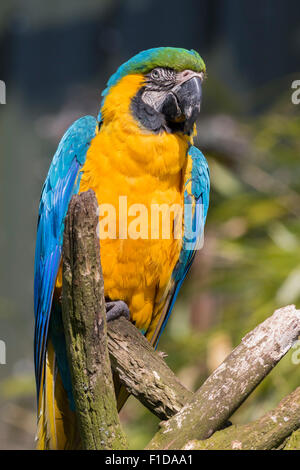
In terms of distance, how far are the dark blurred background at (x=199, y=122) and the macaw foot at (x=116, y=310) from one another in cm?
88

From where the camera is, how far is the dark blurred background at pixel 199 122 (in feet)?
6.99

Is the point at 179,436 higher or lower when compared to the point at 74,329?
lower

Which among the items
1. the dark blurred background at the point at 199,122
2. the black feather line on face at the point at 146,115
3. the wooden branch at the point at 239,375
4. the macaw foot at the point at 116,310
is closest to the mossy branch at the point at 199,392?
the wooden branch at the point at 239,375

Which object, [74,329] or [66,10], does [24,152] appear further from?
[74,329]

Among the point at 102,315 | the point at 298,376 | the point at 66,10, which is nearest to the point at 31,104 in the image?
the point at 66,10

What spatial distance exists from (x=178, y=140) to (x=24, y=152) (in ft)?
4.15

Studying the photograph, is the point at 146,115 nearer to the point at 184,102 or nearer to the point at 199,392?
the point at 184,102

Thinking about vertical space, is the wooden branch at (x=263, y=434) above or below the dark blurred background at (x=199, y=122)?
below

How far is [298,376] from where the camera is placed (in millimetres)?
1810

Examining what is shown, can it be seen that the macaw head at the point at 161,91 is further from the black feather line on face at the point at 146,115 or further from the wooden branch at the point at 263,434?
the wooden branch at the point at 263,434

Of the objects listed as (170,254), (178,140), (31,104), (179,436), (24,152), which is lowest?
(179,436)

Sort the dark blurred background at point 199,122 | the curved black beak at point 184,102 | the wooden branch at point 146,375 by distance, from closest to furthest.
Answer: the wooden branch at point 146,375 → the curved black beak at point 184,102 → the dark blurred background at point 199,122

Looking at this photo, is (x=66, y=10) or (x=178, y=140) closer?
(x=178, y=140)

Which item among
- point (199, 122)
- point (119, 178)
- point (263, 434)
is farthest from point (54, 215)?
point (199, 122)
